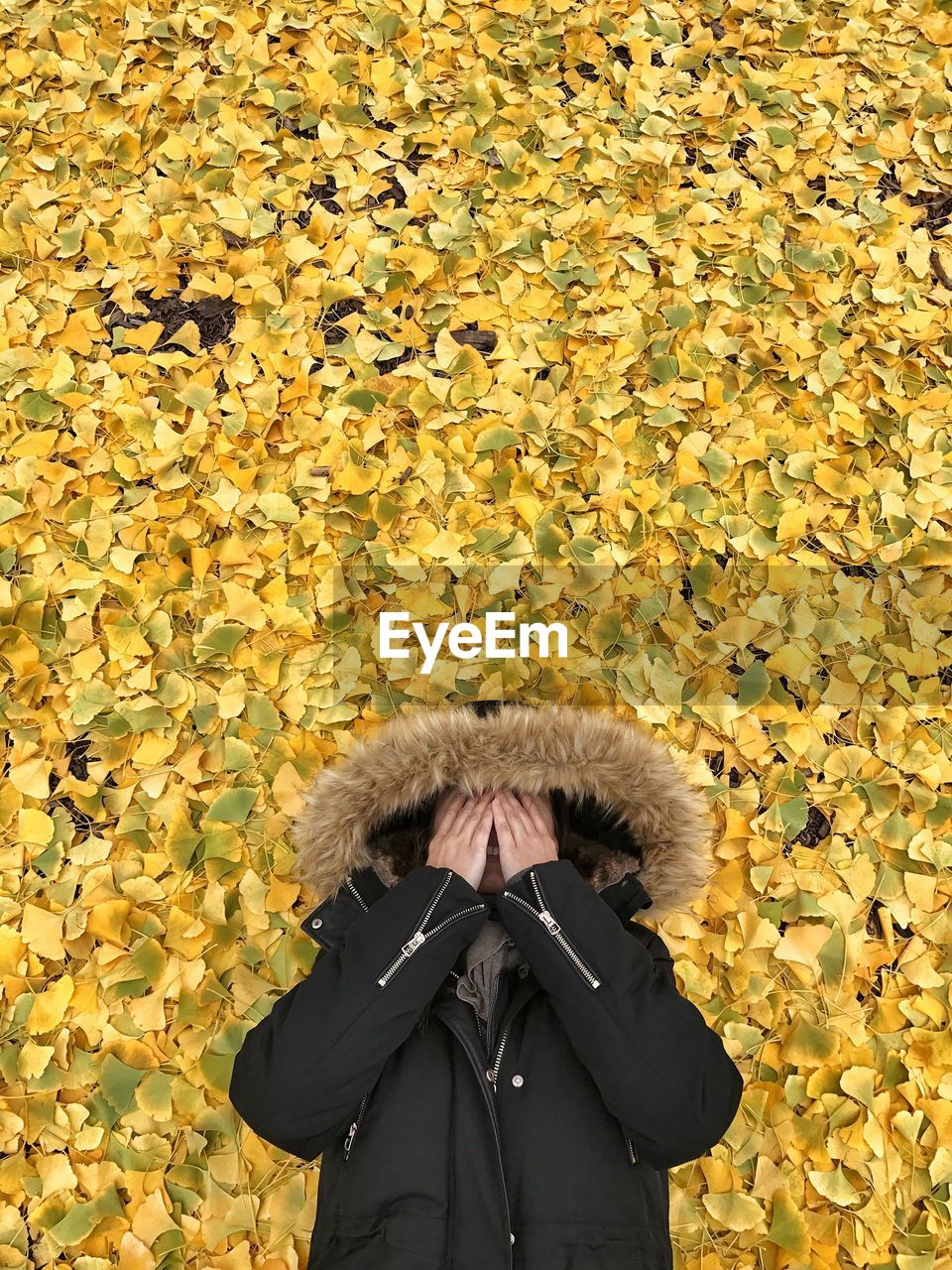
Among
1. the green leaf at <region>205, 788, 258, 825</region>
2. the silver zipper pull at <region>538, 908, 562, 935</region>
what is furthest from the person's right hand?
the green leaf at <region>205, 788, 258, 825</region>

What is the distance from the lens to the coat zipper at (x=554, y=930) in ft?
3.34

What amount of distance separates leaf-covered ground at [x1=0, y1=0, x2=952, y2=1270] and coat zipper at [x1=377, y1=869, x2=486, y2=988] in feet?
1.37

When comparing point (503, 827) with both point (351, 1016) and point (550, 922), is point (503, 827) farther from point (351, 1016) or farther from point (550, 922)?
point (351, 1016)

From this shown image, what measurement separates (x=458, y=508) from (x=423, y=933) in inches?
31.6

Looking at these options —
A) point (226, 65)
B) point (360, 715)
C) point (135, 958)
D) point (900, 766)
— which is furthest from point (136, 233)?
point (900, 766)

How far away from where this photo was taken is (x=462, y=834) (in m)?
1.12

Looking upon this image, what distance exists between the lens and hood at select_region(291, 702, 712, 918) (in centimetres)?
111

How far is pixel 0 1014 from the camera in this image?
4.39 ft

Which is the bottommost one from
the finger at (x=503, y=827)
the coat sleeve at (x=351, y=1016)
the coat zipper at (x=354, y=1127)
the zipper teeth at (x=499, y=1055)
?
the coat zipper at (x=354, y=1127)

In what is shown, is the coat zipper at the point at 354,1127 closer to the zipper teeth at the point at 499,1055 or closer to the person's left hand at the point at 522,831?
the zipper teeth at the point at 499,1055

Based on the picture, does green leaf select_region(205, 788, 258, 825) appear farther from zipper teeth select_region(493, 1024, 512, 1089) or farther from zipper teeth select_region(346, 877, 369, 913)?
zipper teeth select_region(493, 1024, 512, 1089)

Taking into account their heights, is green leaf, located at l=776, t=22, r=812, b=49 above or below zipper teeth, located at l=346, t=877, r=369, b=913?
above

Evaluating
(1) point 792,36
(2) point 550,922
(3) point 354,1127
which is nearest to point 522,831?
(2) point 550,922

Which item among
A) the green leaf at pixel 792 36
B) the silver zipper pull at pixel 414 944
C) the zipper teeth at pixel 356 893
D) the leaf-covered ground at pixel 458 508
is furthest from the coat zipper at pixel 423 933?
the green leaf at pixel 792 36
